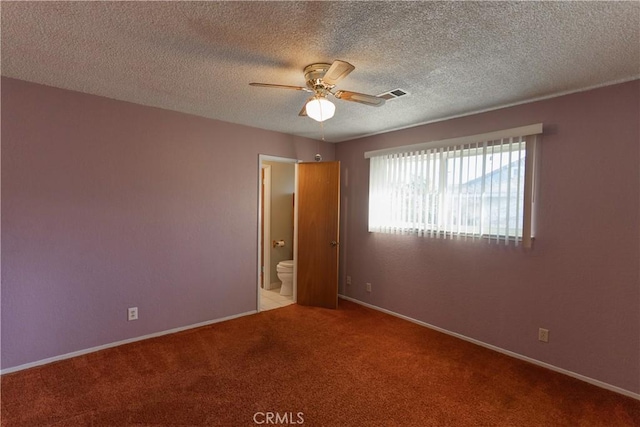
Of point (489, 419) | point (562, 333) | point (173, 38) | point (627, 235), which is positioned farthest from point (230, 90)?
point (562, 333)

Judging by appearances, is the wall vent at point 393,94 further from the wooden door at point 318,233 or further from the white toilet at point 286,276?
the white toilet at point 286,276

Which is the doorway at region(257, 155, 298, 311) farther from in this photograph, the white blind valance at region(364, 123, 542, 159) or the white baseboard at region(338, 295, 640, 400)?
the white baseboard at region(338, 295, 640, 400)

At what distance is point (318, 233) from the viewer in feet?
13.8

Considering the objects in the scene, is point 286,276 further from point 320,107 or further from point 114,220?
point 320,107

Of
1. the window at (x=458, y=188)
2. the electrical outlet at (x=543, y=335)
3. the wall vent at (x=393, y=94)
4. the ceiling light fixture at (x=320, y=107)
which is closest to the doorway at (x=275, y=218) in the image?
the window at (x=458, y=188)

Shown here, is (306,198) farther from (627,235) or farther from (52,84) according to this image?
(627,235)

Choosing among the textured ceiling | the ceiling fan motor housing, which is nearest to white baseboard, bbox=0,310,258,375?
the textured ceiling

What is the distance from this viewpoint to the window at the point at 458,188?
2.76 m

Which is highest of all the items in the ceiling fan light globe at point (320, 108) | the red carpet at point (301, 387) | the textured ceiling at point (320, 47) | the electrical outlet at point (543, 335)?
the textured ceiling at point (320, 47)

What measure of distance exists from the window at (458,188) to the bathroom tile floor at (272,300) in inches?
65.0

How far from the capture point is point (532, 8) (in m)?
1.49

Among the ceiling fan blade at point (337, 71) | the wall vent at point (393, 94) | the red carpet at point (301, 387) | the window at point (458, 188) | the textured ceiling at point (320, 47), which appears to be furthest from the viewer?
the window at point (458, 188)

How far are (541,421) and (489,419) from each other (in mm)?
336

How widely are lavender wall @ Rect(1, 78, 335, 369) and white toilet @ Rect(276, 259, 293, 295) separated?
34.3 inches
